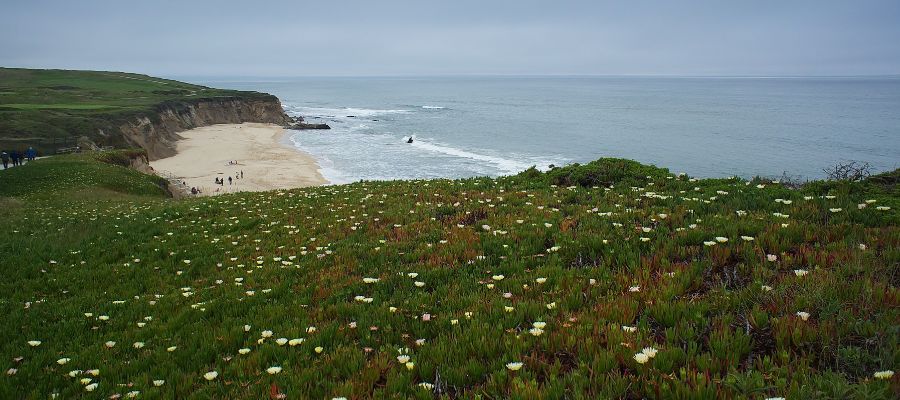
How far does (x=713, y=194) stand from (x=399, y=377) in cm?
978

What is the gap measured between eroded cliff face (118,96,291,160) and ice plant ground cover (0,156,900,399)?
73335 mm

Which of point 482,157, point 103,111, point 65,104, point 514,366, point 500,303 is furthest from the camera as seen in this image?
point 65,104

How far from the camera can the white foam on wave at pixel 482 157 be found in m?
65.3

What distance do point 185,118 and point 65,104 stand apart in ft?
Answer: 68.3

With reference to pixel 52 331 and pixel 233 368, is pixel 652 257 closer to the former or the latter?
pixel 233 368

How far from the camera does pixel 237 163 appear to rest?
233ft

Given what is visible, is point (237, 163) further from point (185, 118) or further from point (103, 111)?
point (185, 118)

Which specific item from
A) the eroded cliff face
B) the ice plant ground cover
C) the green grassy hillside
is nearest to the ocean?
the eroded cliff face

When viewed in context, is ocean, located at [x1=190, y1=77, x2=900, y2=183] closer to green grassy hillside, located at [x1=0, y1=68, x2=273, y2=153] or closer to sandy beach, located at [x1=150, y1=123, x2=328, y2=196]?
sandy beach, located at [x1=150, y1=123, x2=328, y2=196]

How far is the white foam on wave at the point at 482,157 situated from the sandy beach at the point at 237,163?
67.9 feet

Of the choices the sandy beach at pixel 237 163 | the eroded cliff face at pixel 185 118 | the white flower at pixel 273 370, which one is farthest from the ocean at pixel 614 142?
the white flower at pixel 273 370

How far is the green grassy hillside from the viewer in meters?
59.8

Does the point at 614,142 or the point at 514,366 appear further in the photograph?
the point at 614,142

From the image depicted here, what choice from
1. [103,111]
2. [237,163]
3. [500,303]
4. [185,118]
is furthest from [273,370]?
[185,118]
